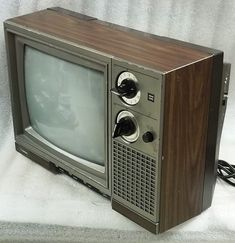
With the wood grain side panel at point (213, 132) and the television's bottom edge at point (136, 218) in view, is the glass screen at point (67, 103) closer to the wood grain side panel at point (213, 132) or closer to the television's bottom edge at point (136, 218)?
the television's bottom edge at point (136, 218)

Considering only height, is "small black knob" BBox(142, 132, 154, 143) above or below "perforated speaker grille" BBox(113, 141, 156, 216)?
above

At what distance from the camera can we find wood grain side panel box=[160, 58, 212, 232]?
0.96 m

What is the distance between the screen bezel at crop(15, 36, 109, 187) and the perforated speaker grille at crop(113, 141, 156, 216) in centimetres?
4

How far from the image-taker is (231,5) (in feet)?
4.38

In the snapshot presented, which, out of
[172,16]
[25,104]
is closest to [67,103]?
[25,104]

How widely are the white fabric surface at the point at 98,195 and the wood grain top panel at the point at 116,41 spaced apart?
0.63 feet

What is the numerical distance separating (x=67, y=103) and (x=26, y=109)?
173mm

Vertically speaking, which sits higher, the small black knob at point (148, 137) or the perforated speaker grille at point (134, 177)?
the small black knob at point (148, 137)

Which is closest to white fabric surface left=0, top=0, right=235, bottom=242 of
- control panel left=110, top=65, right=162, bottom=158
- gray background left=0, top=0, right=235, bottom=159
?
gray background left=0, top=0, right=235, bottom=159

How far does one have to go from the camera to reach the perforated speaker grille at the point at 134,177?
1017mm

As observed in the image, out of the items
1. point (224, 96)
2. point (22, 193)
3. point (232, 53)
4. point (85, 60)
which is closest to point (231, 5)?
point (232, 53)

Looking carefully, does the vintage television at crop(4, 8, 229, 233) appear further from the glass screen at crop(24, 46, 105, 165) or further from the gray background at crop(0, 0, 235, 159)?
the gray background at crop(0, 0, 235, 159)

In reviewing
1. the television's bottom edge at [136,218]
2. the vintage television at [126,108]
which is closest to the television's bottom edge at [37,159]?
the vintage television at [126,108]

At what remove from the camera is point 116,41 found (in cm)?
108
